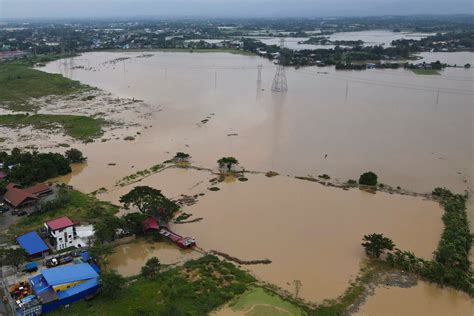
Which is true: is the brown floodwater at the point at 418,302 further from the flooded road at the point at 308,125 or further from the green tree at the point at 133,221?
the flooded road at the point at 308,125

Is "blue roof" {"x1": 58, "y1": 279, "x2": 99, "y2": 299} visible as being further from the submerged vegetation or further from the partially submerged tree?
the partially submerged tree

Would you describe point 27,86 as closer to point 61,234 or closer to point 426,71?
point 61,234

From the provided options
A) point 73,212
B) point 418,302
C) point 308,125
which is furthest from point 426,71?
point 73,212

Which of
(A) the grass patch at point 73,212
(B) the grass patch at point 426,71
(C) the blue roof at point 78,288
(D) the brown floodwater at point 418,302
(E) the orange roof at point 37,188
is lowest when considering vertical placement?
(D) the brown floodwater at point 418,302

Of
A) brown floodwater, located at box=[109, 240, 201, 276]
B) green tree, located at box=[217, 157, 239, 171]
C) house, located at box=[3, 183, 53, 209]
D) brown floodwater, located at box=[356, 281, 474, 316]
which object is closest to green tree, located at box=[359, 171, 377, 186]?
green tree, located at box=[217, 157, 239, 171]

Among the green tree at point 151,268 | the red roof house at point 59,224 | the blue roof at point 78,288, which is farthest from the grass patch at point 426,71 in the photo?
the blue roof at point 78,288
